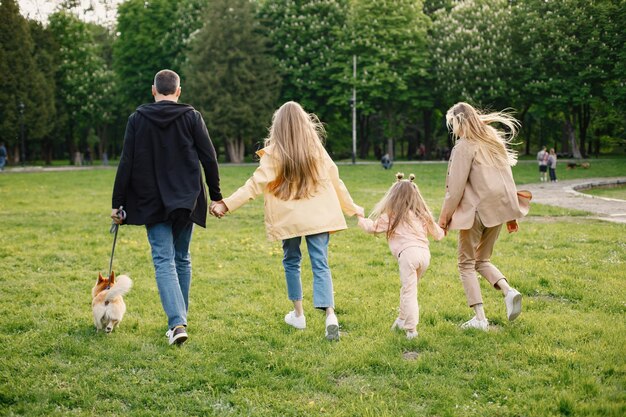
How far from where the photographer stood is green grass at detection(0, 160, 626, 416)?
4.53 m

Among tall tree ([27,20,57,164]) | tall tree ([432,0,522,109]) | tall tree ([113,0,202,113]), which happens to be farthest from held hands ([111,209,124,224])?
tall tree ([113,0,202,113])

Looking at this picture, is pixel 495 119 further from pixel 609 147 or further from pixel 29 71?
pixel 609 147

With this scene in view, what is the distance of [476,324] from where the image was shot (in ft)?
20.2

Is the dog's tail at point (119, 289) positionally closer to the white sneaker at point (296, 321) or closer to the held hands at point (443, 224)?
the white sneaker at point (296, 321)

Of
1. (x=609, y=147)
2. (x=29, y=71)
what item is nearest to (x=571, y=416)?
(x=29, y=71)

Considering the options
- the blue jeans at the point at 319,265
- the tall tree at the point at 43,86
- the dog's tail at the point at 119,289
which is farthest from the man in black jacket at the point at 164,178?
the tall tree at the point at 43,86

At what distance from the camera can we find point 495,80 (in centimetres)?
4678

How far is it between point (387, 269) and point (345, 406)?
5.00 metres

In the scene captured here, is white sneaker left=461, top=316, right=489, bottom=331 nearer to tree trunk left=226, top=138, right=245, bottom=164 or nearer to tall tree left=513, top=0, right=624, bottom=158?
tall tree left=513, top=0, right=624, bottom=158

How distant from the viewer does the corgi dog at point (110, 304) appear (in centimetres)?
591

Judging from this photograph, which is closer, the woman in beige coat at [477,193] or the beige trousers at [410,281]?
the beige trousers at [410,281]

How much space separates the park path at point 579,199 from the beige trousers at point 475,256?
9.00m

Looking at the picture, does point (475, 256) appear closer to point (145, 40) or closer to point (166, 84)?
point (166, 84)

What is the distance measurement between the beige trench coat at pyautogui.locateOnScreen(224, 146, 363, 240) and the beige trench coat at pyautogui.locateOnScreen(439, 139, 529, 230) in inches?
43.1
